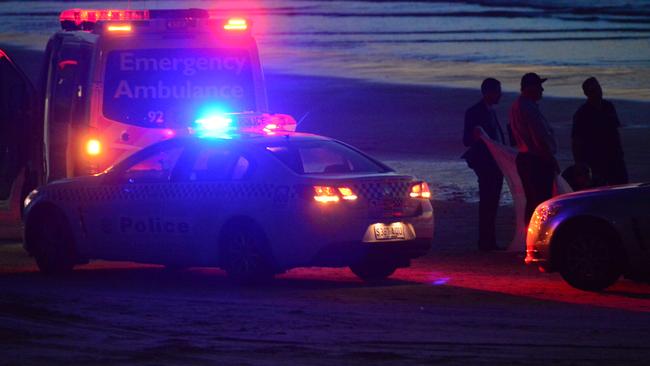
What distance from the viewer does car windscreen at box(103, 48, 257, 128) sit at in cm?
1819

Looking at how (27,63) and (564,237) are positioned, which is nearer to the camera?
(564,237)

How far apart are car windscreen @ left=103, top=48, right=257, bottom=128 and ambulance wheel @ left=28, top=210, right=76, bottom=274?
2911 millimetres

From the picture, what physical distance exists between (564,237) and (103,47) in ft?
21.6

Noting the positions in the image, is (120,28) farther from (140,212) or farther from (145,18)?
(140,212)

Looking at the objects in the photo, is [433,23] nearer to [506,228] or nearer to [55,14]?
[55,14]

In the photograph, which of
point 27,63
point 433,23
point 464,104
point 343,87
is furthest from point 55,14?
point 464,104

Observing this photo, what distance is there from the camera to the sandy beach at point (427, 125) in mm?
20203

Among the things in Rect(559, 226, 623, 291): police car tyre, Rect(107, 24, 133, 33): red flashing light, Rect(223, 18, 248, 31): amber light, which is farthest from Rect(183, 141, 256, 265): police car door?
Rect(223, 18, 248, 31): amber light

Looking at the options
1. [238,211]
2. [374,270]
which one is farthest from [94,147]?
[374,270]

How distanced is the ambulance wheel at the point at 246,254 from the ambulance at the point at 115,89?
4.40 m

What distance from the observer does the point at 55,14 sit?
68750 mm

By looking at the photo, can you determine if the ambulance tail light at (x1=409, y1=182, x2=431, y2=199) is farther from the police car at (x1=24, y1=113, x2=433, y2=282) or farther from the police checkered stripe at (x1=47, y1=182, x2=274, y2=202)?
the police checkered stripe at (x1=47, y1=182, x2=274, y2=202)

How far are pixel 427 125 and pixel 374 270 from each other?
641 inches

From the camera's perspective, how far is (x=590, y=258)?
43.0 feet
